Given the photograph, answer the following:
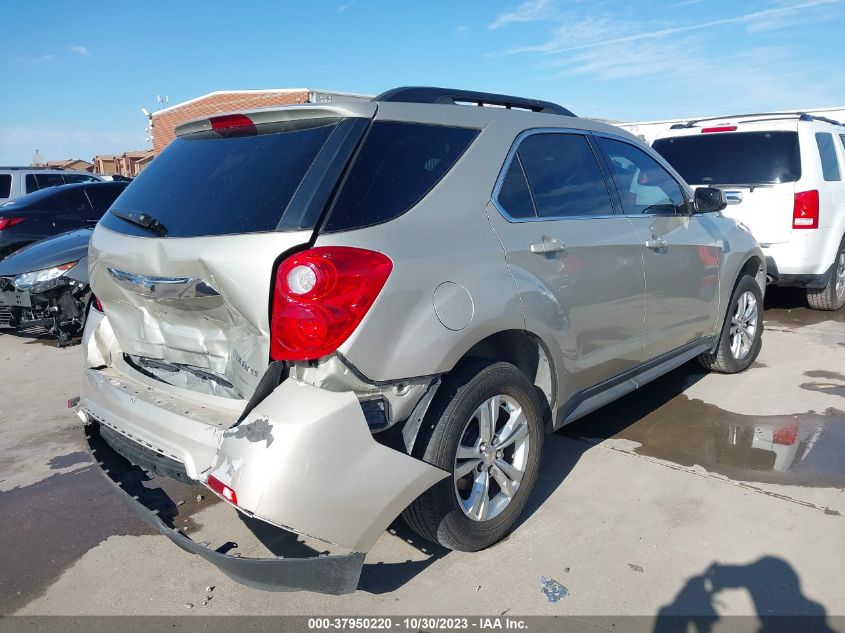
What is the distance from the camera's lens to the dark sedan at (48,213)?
888 centimetres

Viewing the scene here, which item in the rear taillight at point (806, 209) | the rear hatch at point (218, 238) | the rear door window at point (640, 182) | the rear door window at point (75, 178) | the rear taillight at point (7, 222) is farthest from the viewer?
the rear door window at point (75, 178)

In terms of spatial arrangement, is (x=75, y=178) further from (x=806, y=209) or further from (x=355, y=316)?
(x=355, y=316)

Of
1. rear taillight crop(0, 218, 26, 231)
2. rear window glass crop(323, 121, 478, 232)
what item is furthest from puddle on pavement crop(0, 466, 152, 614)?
rear taillight crop(0, 218, 26, 231)

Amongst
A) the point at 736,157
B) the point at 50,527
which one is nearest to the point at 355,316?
the point at 50,527

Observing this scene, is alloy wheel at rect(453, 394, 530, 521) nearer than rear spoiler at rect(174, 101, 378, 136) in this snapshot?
No

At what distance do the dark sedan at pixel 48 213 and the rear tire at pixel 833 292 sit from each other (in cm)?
869

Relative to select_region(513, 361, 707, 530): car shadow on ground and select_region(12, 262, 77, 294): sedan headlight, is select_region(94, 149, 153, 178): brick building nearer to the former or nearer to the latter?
select_region(12, 262, 77, 294): sedan headlight

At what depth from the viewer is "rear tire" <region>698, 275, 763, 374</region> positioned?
5102mm

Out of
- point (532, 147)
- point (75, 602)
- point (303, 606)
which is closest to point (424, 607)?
point (303, 606)

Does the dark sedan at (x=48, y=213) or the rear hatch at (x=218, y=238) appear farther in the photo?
the dark sedan at (x=48, y=213)

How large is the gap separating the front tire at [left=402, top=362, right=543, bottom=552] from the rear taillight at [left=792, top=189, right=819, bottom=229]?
16.0ft

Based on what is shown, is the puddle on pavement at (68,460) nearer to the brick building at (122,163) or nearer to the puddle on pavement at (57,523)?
the puddle on pavement at (57,523)

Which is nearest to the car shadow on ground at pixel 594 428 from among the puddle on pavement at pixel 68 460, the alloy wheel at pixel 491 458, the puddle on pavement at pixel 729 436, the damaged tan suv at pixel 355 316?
the puddle on pavement at pixel 729 436

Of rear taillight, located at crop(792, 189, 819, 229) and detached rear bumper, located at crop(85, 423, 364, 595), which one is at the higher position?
rear taillight, located at crop(792, 189, 819, 229)
